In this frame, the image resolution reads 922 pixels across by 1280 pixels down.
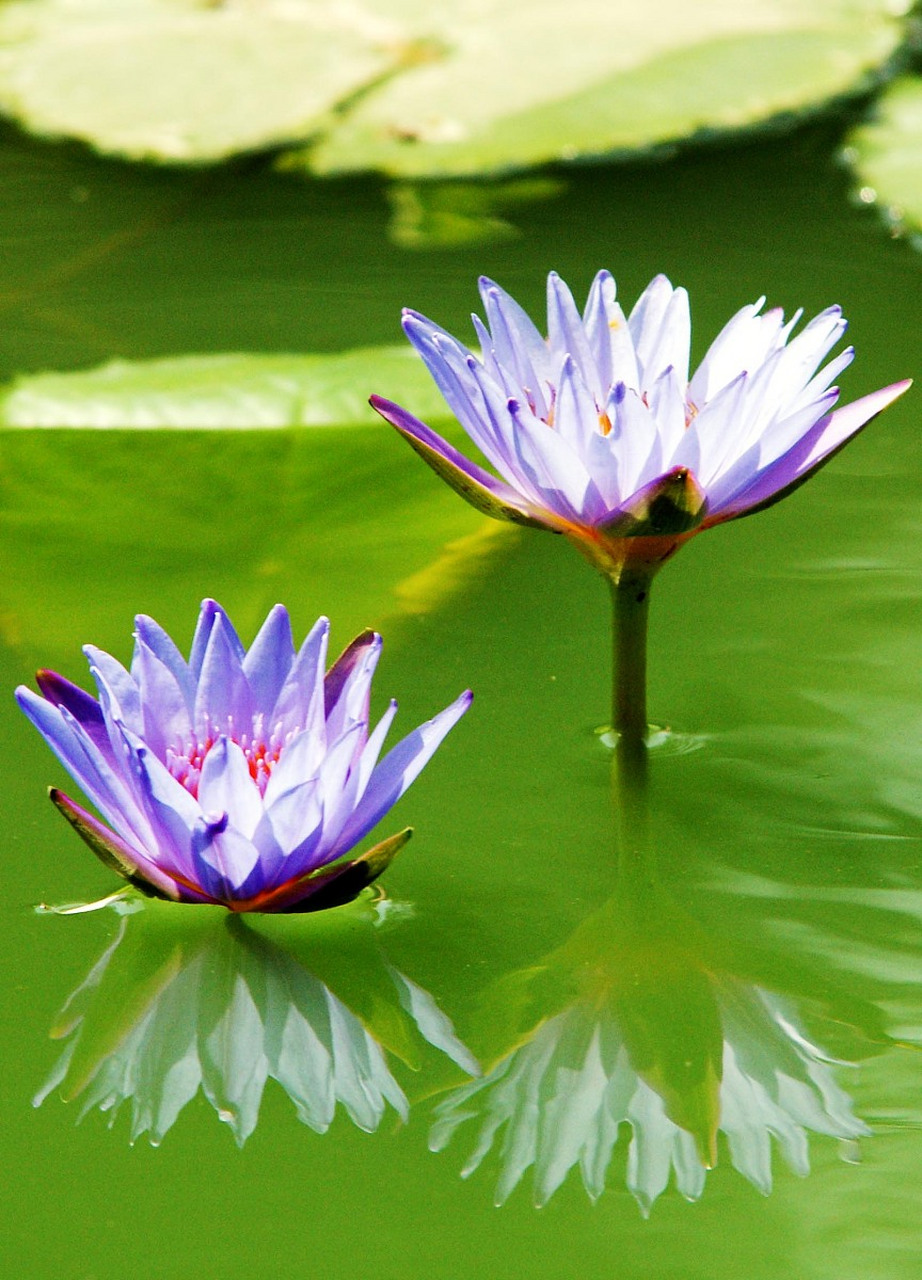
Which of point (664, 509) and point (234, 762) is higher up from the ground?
point (664, 509)

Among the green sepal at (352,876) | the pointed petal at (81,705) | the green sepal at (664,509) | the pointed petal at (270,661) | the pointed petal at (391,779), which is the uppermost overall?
the green sepal at (664,509)

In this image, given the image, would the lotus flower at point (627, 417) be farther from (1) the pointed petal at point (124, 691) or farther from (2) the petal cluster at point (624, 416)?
(1) the pointed petal at point (124, 691)

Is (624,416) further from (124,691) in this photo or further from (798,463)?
(124,691)

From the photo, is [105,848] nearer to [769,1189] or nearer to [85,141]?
[769,1189]

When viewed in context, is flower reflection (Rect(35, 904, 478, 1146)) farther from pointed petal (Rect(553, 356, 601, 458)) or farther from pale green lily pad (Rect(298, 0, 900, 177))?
pale green lily pad (Rect(298, 0, 900, 177))

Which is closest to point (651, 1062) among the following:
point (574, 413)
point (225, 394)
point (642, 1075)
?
point (642, 1075)

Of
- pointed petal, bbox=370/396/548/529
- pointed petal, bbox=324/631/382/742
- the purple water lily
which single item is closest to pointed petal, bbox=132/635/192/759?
the purple water lily

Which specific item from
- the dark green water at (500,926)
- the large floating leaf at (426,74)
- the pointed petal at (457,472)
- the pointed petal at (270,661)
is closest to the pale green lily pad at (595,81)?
the large floating leaf at (426,74)

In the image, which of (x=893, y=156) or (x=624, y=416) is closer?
(x=624, y=416)
